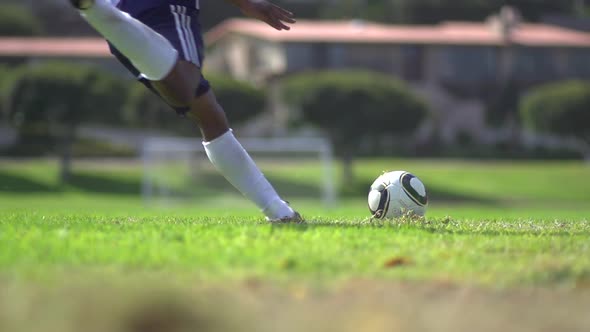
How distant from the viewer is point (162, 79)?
6762mm

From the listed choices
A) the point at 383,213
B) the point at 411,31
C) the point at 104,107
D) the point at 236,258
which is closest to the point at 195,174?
the point at 104,107

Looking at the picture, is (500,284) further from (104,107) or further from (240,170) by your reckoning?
(104,107)

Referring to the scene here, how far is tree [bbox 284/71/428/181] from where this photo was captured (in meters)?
50.7

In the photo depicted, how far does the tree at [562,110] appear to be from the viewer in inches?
2141

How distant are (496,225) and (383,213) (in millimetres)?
931

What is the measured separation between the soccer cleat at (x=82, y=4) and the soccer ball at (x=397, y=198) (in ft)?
9.91

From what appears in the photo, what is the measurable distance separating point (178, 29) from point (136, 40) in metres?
0.47

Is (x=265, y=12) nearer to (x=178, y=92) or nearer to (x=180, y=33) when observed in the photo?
(x=180, y=33)

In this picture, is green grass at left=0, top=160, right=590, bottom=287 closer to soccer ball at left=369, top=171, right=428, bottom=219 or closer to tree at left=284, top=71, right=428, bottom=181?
soccer ball at left=369, top=171, right=428, bottom=219

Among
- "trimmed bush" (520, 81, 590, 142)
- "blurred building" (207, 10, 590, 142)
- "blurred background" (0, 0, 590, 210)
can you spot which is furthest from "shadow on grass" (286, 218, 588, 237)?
"blurred building" (207, 10, 590, 142)

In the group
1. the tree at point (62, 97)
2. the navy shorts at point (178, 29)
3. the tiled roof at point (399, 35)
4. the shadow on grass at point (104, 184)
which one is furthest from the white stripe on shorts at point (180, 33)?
the tiled roof at point (399, 35)

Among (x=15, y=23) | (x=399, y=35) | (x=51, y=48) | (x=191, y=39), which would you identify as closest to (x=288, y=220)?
(x=191, y=39)

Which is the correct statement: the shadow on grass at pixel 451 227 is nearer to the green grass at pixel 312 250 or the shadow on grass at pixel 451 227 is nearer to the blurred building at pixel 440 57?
Result: the green grass at pixel 312 250

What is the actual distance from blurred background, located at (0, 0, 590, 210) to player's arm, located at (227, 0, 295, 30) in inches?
1014
